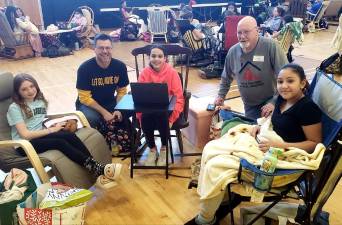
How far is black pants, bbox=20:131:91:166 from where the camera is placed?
7.27 ft

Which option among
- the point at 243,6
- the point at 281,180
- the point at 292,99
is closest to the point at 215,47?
the point at 292,99

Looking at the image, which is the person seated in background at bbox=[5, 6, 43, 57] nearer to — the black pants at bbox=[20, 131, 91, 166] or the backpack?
the black pants at bbox=[20, 131, 91, 166]

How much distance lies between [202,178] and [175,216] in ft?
1.68

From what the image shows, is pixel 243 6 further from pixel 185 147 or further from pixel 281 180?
pixel 281 180

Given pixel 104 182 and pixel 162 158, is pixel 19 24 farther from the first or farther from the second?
pixel 104 182

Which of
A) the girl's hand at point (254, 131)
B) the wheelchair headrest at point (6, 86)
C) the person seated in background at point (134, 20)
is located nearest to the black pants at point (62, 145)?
the wheelchair headrest at point (6, 86)

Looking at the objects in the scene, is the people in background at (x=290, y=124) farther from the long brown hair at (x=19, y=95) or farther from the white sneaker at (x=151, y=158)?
the long brown hair at (x=19, y=95)

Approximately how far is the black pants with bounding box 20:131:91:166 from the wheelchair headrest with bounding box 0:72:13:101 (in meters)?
0.43

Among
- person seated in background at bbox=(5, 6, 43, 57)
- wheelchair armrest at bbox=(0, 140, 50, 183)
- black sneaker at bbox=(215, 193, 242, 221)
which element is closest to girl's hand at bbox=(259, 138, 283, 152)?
black sneaker at bbox=(215, 193, 242, 221)

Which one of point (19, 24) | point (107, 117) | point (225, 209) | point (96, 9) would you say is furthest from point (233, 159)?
point (96, 9)

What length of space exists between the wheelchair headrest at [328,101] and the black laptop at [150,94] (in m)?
1.00

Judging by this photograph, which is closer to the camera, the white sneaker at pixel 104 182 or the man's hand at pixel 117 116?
the white sneaker at pixel 104 182

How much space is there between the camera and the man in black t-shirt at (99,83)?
111 inches

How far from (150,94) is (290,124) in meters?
1.03
